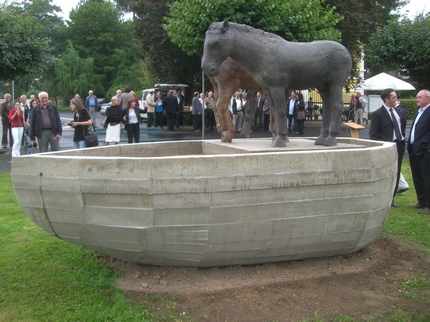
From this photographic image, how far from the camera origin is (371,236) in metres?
4.93

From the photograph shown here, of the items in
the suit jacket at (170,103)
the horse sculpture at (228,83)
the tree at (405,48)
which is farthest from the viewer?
the suit jacket at (170,103)

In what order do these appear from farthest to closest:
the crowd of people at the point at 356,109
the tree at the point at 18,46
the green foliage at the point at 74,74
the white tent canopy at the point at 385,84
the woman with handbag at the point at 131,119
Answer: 1. the green foliage at the point at 74,74
2. the crowd of people at the point at 356,109
3. the white tent canopy at the point at 385,84
4. the tree at the point at 18,46
5. the woman with handbag at the point at 131,119

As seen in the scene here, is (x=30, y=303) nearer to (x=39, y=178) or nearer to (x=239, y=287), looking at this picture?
(x=39, y=178)

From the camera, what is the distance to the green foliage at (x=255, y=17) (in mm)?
12750

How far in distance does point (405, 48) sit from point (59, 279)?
1279 cm

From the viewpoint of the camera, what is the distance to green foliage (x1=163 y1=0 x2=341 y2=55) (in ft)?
41.8

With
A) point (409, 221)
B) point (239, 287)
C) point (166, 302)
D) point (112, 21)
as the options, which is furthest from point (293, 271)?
point (112, 21)

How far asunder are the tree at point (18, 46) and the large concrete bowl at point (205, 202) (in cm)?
981

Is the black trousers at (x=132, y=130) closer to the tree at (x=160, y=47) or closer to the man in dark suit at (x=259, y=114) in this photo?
the man in dark suit at (x=259, y=114)

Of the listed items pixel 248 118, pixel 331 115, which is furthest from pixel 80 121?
pixel 331 115

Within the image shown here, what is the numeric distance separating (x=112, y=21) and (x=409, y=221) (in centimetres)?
4985

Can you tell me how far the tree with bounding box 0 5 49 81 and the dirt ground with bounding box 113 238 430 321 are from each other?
9.96m

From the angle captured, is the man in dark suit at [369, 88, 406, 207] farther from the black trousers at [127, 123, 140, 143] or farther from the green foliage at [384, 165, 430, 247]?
the black trousers at [127, 123, 140, 143]

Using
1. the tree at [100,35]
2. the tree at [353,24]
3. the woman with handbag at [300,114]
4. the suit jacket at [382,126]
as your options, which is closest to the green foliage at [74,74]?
the tree at [100,35]
